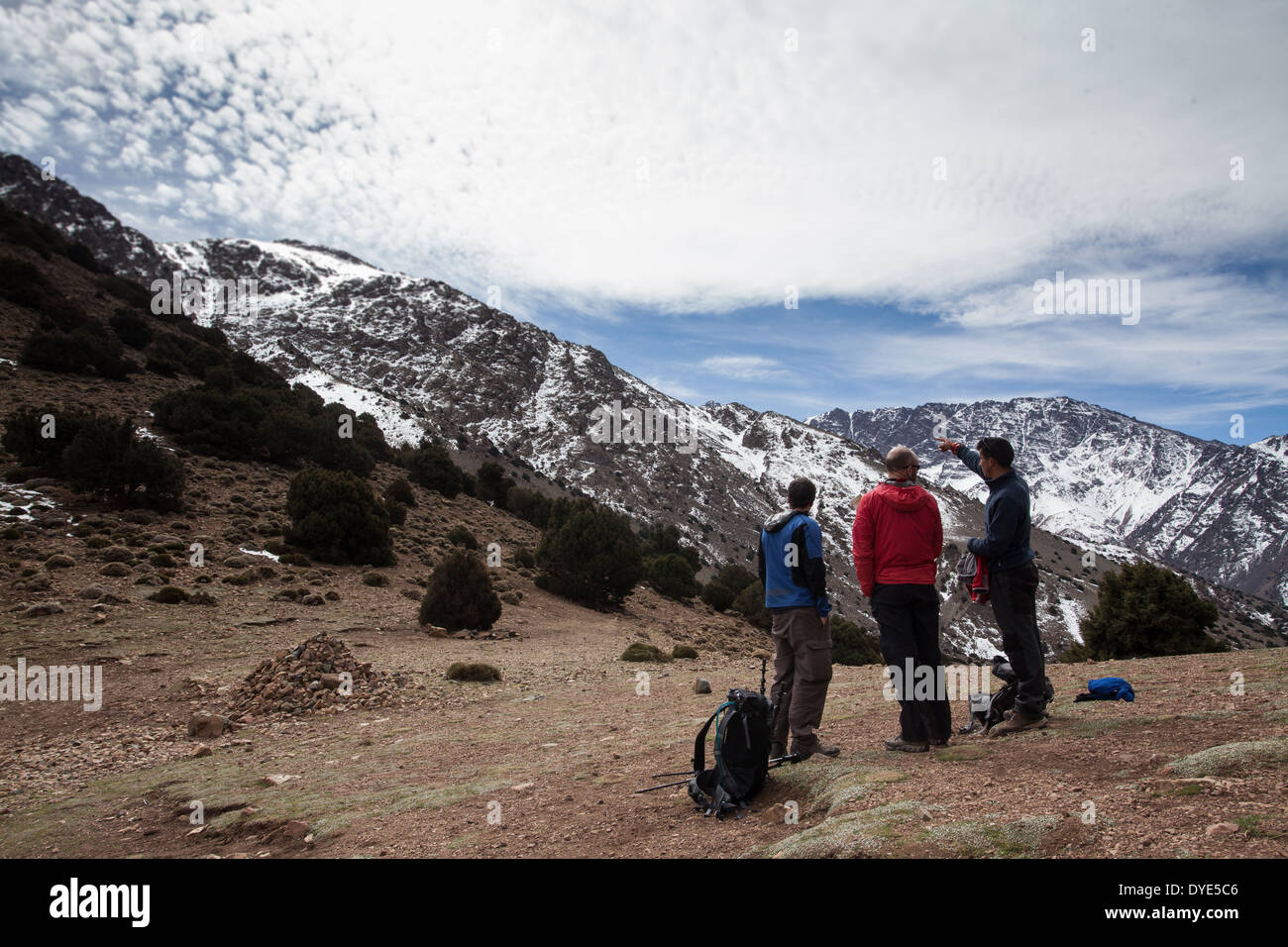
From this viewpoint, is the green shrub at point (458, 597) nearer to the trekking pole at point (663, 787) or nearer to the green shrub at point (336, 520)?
the green shrub at point (336, 520)

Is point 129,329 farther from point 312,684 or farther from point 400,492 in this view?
point 312,684

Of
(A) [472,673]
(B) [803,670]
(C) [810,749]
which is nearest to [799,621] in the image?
(B) [803,670]

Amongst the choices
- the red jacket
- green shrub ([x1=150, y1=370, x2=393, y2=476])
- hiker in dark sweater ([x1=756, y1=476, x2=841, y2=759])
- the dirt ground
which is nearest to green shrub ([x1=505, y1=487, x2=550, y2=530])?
green shrub ([x1=150, y1=370, x2=393, y2=476])

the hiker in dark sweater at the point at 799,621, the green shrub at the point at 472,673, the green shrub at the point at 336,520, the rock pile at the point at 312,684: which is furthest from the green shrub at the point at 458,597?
the hiker in dark sweater at the point at 799,621

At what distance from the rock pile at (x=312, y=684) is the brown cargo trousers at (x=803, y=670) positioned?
8.39 metres

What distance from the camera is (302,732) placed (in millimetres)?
9758

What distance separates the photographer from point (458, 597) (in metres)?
20.9

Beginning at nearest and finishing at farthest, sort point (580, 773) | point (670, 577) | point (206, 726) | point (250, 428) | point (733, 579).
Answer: point (580, 773) → point (206, 726) → point (250, 428) → point (670, 577) → point (733, 579)

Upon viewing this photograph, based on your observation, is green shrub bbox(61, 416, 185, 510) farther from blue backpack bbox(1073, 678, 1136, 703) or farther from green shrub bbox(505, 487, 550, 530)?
blue backpack bbox(1073, 678, 1136, 703)

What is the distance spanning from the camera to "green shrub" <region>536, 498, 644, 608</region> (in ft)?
103

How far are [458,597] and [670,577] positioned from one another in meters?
21.6

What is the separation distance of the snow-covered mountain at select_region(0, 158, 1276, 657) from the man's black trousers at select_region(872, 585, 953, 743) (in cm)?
10517

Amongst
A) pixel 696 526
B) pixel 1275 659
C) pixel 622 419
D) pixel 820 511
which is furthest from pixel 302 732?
pixel 820 511
